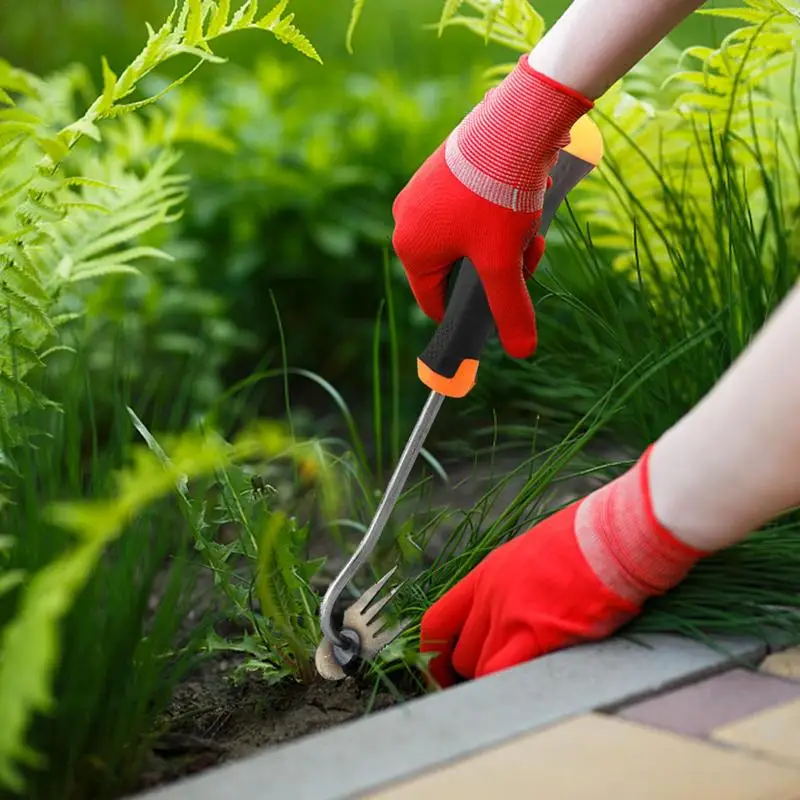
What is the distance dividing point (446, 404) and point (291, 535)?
165 centimetres

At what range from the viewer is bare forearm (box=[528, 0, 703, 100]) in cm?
166

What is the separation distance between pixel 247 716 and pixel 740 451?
778 millimetres

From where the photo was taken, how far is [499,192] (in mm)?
1751

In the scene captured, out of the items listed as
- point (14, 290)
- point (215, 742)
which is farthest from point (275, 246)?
point (215, 742)

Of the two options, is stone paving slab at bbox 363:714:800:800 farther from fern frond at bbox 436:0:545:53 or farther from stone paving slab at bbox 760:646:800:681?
fern frond at bbox 436:0:545:53

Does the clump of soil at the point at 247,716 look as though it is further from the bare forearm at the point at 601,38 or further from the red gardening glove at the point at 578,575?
the bare forearm at the point at 601,38

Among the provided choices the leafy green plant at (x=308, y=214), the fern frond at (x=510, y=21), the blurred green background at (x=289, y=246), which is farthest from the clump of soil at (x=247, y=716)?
the leafy green plant at (x=308, y=214)

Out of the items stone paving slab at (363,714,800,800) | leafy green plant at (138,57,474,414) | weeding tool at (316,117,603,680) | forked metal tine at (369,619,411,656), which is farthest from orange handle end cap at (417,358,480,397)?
leafy green plant at (138,57,474,414)

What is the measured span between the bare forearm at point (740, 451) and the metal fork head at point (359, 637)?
1.42 feet

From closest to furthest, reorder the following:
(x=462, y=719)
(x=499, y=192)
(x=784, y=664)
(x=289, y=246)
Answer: (x=462, y=719) → (x=784, y=664) → (x=499, y=192) → (x=289, y=246)

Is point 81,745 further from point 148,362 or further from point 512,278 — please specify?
point 148,362

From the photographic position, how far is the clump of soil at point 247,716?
4.92 feet

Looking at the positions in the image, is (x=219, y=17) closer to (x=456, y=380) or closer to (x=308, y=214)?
(x=456, y=380)

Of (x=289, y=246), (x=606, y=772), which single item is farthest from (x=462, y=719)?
(x=289, y=246)
